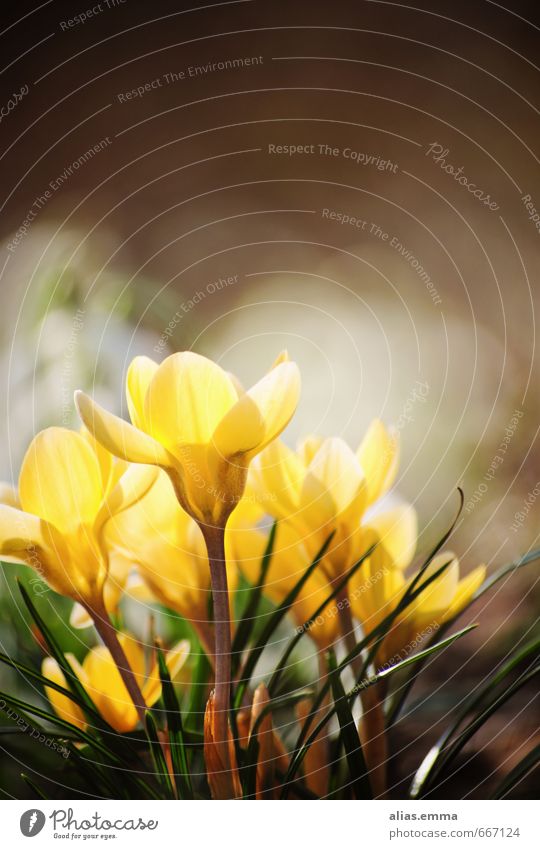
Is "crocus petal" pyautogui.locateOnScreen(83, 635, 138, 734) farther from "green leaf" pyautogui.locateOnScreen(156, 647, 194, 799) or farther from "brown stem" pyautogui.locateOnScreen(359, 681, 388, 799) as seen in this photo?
"brown stem" pyautogui.locateOnScreen(359, 681, 388, 799)

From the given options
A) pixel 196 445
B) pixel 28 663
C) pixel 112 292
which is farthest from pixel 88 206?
pixel 28 663

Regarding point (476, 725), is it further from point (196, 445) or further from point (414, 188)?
point (414, 188)
